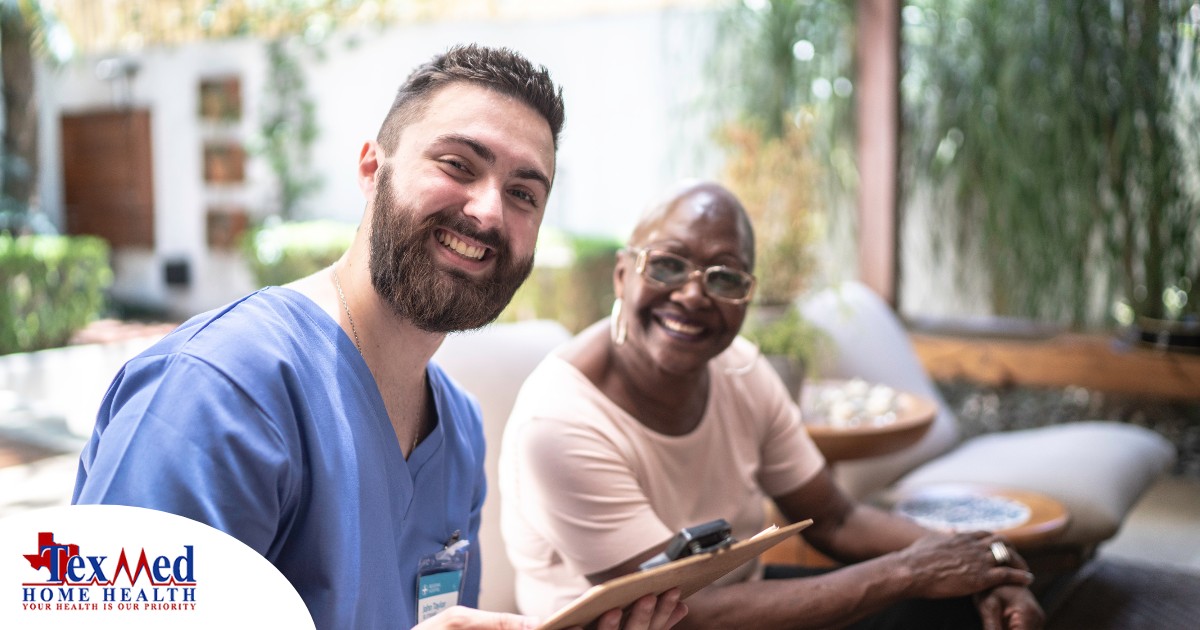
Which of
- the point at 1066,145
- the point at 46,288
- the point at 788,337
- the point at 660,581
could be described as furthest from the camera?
the point at 46,288

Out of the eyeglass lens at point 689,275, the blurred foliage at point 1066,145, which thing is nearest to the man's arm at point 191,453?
the eyeglass lens at point 689,275

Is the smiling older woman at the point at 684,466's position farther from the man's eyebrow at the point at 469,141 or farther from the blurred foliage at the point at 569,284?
the blurred foliage at the point at 569,284

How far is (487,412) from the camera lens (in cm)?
205

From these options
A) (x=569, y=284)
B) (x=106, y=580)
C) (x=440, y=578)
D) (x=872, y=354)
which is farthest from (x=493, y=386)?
(x=569, y=284)

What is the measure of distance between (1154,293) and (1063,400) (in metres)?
0.74

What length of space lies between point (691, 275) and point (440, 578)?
0.68 metres

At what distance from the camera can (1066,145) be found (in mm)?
4543

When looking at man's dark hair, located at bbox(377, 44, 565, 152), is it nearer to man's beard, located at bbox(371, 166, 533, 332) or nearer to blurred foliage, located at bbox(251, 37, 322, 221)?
man's beard, located at bbox(371, 166, 533, 332)

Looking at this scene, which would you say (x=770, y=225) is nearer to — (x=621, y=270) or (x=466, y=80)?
(x=621, y=270)

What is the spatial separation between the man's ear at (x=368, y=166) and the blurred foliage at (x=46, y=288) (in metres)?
5.56

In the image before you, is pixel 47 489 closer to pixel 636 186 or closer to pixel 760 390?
pixel 760 390

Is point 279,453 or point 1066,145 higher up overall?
point 1066,145

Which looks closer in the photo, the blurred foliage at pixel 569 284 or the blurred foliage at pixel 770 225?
the blurred foliage at pixel 770 225

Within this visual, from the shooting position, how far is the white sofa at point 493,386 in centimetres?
199
